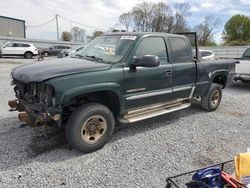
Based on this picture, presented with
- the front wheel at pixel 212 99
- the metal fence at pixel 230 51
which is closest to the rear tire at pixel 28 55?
the metal fence at pixel 230 51

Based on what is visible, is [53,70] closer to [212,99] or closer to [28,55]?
[212,99]

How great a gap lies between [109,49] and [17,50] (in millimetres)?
22031

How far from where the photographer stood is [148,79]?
4426 mm

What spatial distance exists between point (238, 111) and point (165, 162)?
369 cm

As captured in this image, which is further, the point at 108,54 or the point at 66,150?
the point at 108,54

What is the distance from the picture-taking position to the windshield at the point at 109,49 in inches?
169

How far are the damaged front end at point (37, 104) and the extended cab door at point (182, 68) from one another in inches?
96.5

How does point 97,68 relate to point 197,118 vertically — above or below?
above

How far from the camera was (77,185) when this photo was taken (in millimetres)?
3076

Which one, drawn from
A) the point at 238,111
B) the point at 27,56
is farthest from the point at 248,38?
the point at 238,111

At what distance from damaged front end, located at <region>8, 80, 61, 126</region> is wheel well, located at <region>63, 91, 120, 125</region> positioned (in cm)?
28

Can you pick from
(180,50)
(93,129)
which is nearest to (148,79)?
(180,50)

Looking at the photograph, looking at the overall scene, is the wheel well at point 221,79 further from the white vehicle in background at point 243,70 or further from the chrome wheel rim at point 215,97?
the white vehicle in background at point 243,70

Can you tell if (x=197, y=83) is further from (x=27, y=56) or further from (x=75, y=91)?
(x=27, y=56)
